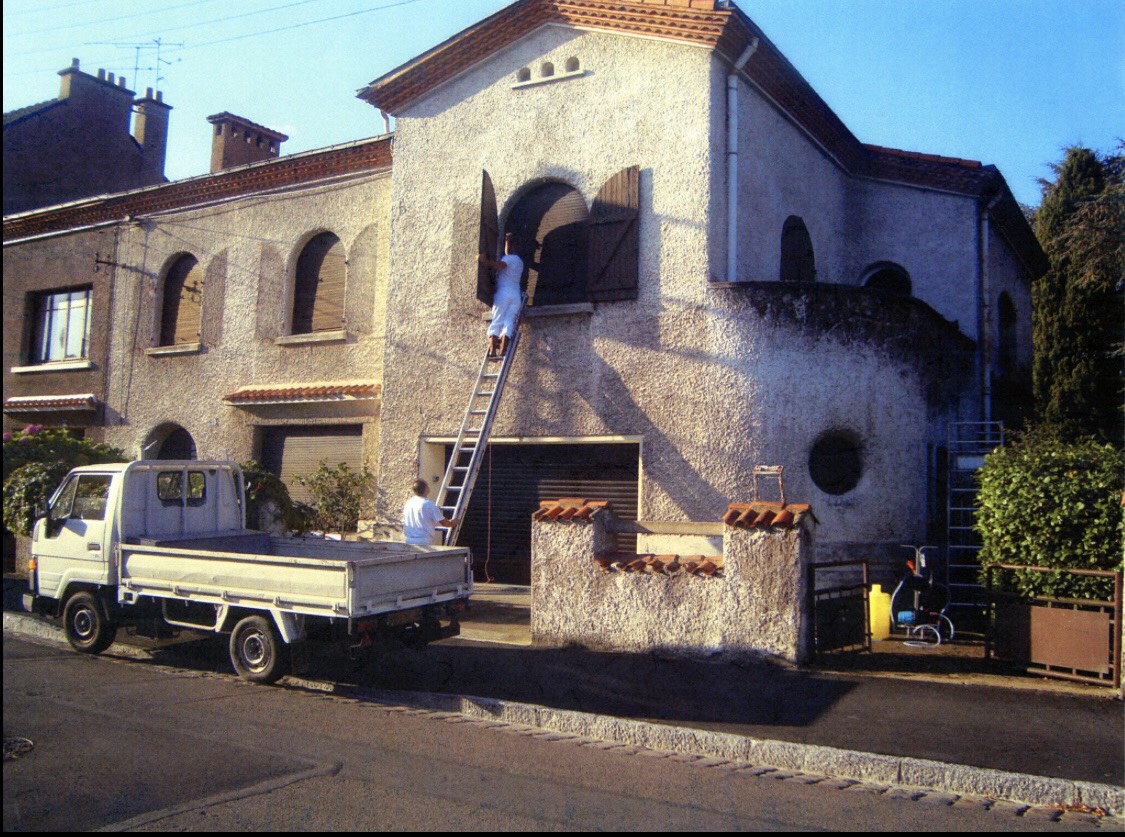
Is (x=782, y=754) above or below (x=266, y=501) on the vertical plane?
below

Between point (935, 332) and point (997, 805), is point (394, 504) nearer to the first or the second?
point (935, 332)

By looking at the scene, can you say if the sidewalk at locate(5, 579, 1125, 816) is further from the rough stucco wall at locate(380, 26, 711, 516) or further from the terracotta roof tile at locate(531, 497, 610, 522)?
the rough stucco wall at locate(380, 26, 711, 516)

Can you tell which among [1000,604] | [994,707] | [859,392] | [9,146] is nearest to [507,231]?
[859,392]

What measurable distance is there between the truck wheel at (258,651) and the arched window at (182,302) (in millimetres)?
10050

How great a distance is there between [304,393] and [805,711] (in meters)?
10.2

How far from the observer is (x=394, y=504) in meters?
13.7

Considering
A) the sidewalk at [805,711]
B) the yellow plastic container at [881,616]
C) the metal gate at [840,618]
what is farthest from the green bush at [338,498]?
the yellow plastic container at [881,616]

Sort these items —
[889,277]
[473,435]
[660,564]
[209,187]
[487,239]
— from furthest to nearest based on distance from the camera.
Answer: [209,187] < [889,277] < [473,435] < [487,239] < [660,564]

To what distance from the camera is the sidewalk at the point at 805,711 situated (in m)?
5.76

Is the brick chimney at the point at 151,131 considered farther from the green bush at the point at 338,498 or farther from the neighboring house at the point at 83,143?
the green bush at the point at 338,498

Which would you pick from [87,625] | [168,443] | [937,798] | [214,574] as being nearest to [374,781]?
[937,798]

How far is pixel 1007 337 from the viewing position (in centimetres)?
1733

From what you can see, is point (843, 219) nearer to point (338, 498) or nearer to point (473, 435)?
point (473, 435)

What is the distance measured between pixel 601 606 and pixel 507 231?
6.20 m
